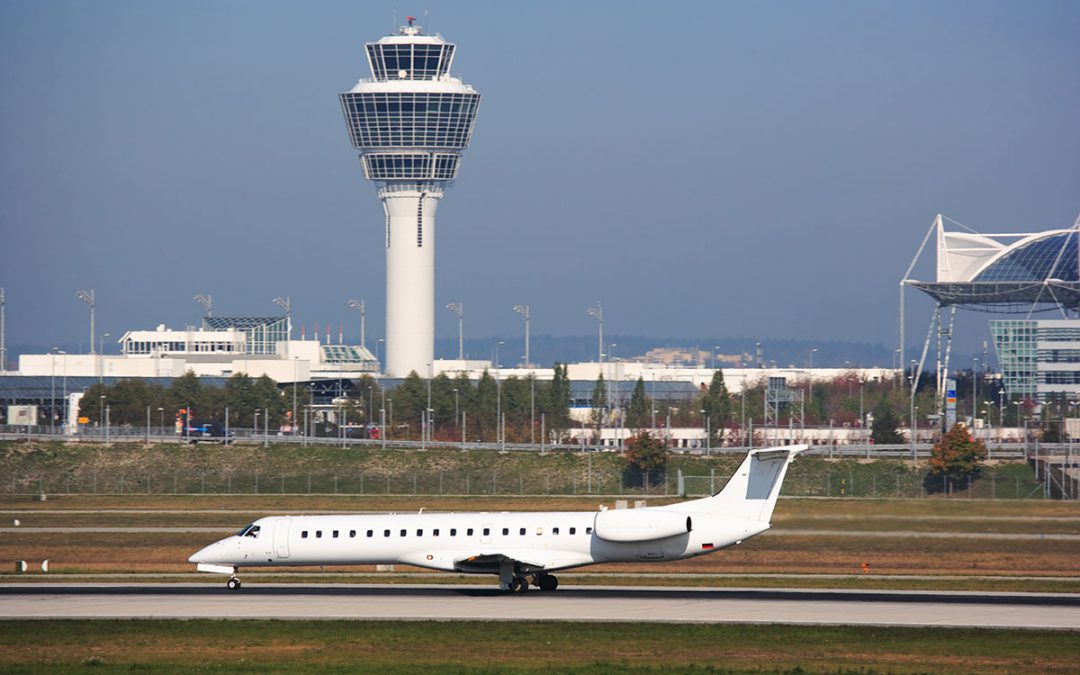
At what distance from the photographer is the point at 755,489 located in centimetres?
4912

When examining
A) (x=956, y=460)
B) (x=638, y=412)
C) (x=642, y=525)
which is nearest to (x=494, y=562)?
(x=642, y=525)

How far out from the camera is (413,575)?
58.4 m

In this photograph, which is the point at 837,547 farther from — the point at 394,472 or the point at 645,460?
the point at 394,472

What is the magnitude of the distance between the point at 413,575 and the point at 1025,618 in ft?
79.0

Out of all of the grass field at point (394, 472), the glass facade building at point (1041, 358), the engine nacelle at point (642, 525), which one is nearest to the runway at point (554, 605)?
the engine nacelle at point (642, 525)

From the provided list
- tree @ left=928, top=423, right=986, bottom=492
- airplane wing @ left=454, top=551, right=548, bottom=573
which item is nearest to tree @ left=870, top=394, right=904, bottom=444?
tree @ left=928, top=423, right=986, bottom=492

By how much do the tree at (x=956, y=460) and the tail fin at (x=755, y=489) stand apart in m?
57.2

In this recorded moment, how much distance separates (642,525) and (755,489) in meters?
3.89

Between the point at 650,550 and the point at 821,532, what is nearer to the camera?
the point at 650,550

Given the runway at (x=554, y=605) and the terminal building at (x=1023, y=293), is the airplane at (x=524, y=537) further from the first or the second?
the terminal building at (x=1023, y=293)

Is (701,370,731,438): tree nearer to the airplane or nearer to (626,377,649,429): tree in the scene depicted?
(626,377,649,429): tree

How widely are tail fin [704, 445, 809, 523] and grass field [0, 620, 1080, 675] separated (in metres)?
7.59

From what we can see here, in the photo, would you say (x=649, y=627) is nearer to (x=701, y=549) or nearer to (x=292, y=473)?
(x=701, y=549)

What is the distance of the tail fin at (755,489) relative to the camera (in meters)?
49.1
